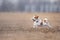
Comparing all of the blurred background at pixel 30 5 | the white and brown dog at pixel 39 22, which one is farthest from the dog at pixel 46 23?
the blurred background at pixel 30 5

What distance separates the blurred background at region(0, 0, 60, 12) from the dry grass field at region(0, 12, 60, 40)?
44 mm

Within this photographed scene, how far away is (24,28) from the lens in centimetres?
93

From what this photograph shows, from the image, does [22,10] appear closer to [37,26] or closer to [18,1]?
[18,1]

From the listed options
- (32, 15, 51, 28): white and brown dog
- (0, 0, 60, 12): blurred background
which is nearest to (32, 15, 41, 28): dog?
(32, 15, 51, 28): white and brown dog

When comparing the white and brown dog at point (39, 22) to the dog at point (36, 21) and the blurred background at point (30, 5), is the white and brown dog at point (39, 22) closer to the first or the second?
the dog at point (36, 21)

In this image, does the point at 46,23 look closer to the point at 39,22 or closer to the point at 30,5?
the point at 39,22

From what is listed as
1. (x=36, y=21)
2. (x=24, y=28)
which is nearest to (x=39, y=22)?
(x=36, y=21)

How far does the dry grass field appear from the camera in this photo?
87 centimetres

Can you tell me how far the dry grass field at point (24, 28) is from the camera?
87 centimetres

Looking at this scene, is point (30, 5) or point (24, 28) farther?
point (30, 5)

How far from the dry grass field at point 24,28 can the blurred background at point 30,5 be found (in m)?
0.04

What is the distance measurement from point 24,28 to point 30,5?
0.22 m

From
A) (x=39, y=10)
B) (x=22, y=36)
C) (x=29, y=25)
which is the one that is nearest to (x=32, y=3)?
(x=39, y=10)

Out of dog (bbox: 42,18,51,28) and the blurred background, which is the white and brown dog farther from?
the blurred background
